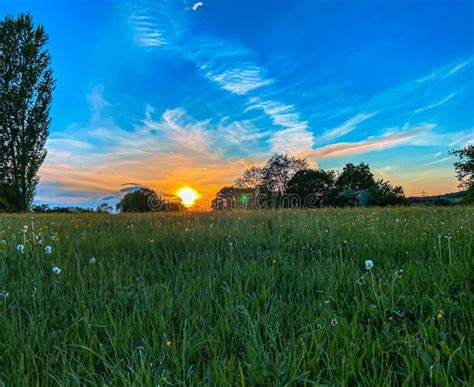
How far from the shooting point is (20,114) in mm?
29672

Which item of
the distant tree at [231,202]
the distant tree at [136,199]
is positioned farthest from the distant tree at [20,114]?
the distant tree at [231,202]

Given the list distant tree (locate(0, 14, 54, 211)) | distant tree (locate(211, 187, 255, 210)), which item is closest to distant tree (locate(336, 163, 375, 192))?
distant tree (locate(211, 187, 255, 210))

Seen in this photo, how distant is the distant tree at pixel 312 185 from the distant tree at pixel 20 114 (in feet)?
104

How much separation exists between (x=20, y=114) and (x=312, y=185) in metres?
36.3

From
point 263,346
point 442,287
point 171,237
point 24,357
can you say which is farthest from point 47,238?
point 442,287

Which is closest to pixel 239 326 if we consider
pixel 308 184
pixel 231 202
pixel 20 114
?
pixel 231 202

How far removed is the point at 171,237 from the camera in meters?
4.60

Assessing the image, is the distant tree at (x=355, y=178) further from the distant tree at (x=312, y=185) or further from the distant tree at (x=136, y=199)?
the distant tree at (x=136, y=199)

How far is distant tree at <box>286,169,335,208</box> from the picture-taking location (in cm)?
4447

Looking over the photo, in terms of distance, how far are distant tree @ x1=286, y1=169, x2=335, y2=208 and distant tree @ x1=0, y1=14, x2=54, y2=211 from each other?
31.7 metres

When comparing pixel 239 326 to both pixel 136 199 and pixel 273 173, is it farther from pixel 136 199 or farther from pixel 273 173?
pixel 273 173

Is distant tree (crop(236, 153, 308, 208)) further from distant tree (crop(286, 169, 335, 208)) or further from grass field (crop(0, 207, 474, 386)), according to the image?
grass field (crop(0, 207, 474, 386))

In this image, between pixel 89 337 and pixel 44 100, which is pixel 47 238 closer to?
pixel 89 337

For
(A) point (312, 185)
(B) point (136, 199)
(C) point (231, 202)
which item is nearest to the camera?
(C) point (231, 202)
